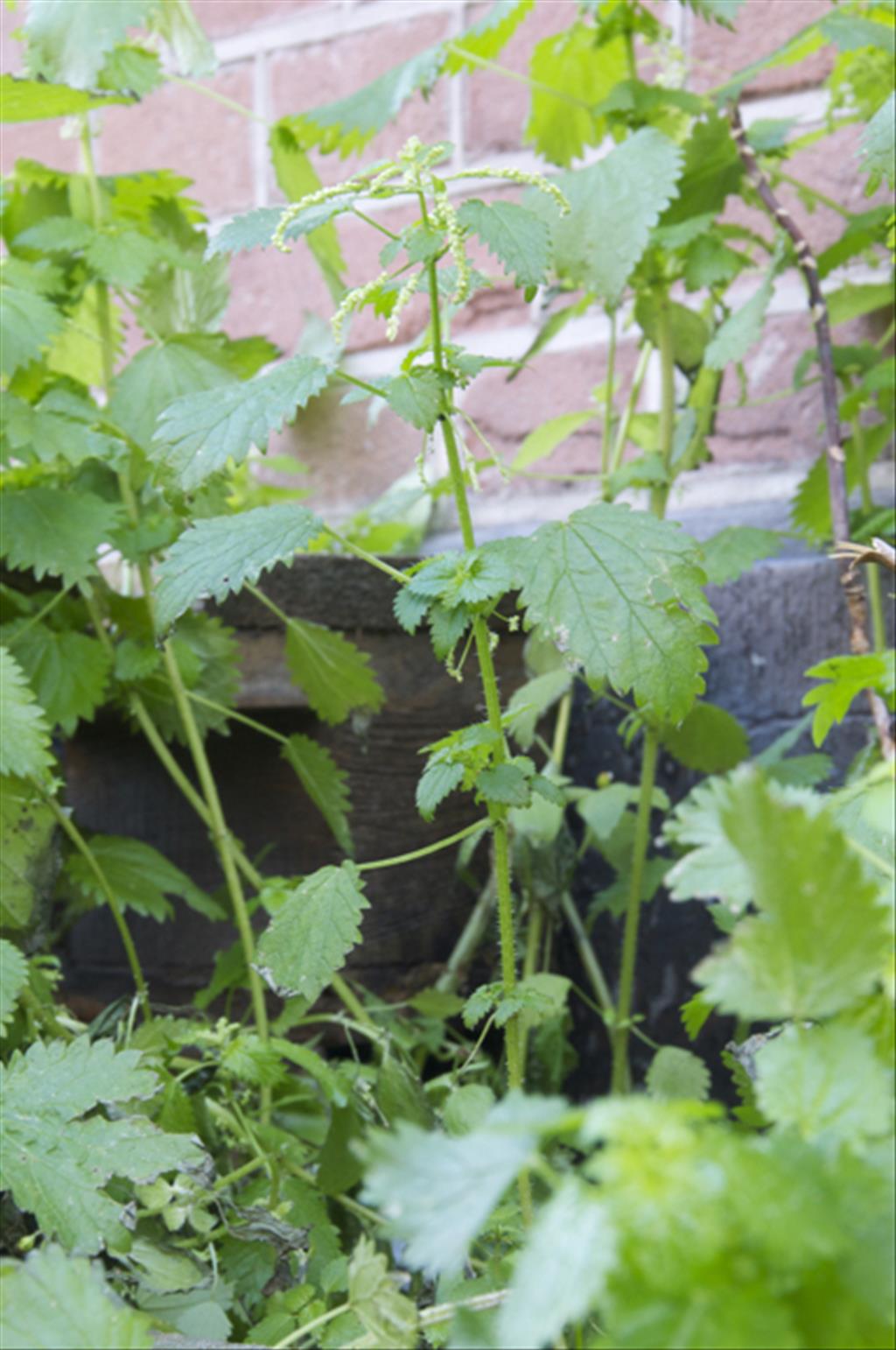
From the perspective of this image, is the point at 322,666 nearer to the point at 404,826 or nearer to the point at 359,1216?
the point at 404,826

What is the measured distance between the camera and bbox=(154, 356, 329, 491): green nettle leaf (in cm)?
75

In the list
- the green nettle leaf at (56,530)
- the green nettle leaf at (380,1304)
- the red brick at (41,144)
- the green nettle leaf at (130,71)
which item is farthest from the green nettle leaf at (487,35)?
the red brick at (41,144)

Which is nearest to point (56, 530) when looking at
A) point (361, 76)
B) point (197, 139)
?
→ point (361, 76)

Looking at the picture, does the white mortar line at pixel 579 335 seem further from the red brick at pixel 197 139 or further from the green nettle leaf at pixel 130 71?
the green nettle leaf at pixel 130 71

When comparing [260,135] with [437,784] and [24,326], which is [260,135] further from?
[437,784]

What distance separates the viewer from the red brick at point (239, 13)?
198 cm

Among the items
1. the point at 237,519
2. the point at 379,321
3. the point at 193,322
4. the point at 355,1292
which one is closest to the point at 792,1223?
the point at 355,1292

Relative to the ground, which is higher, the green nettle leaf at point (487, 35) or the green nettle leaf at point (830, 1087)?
the green nettle leaf at point (487, 35)

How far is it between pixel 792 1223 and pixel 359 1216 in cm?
75

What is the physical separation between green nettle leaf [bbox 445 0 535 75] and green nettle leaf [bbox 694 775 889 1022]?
94cm

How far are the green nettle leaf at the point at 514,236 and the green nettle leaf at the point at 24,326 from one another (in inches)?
14.4


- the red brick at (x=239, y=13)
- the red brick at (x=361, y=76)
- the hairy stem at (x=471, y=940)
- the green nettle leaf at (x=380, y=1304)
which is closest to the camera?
the green nettle leaf at (x=380, y=1304)

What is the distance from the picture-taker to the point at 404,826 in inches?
56.2

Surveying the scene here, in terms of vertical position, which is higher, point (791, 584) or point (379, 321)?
point (379, 321)
